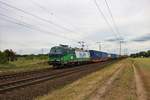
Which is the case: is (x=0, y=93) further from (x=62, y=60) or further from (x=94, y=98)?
(x=62, y=60)

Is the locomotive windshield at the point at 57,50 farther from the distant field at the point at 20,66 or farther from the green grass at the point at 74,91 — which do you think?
the green grass at the point at 74,91

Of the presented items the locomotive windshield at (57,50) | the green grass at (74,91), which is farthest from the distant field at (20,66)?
the green grass at (74,91)

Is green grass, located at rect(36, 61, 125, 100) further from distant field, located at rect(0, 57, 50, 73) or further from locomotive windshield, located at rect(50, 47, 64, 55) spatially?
locomotive windshield, located at rect(50, 47, 64, 55)

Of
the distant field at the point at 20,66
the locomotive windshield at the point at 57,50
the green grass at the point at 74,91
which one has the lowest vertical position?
the green grass at the point at 74,91

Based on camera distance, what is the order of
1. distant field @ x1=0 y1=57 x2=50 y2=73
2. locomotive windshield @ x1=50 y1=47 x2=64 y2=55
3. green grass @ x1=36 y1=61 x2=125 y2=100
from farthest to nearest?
locomotive windshield @ x1=50 y1=47 x2=64 y2=55, distant field @ x1=0 y1=57 x2=50 y2=73, green grass @ x1=36 y1=61 x2=125 y2=100

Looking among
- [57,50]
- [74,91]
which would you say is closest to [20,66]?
[57,50]

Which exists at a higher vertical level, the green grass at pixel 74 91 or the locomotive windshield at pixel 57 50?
the locomotive windshield at pixel 57 50

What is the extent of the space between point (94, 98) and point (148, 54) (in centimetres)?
19192

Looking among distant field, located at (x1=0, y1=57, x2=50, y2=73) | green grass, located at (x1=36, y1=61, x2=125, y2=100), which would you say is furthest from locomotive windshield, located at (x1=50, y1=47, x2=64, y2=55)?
green grass, located at (x1=36, y1=61, x2=125, y2=100)

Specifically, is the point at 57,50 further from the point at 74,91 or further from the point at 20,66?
the point at 74,91

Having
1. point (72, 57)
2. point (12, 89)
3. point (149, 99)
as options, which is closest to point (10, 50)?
point (72, 57)

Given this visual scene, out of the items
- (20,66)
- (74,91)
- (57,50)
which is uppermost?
(57,50)

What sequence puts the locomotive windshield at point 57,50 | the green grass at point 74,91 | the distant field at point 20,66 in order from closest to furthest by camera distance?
the green grass at point 74,91, the distant field at point 20,66, the locomotive windshield at point 57,50

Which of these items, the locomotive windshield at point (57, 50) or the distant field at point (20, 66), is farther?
the locomotive windshield at point (57, 50)
